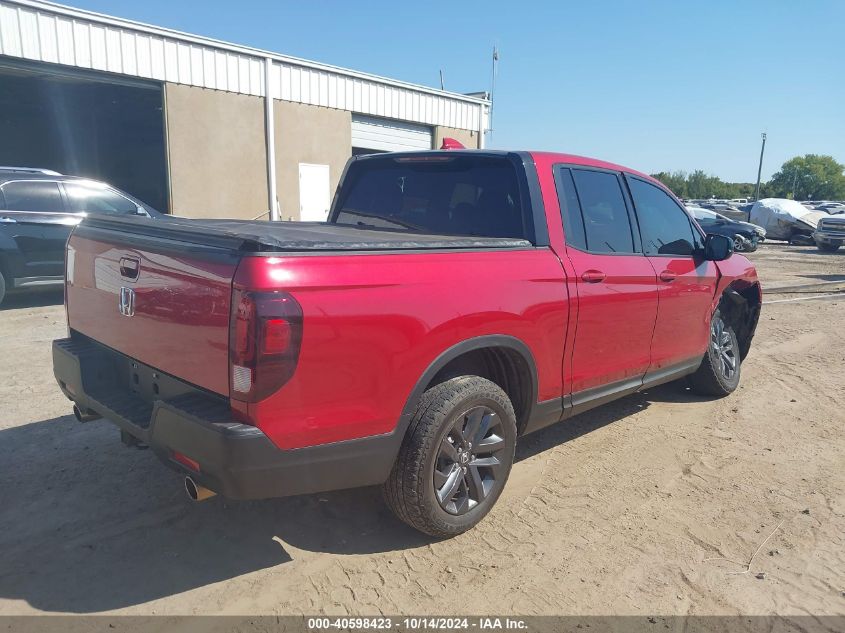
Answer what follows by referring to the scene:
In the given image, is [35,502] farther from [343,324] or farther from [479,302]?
[479,302]

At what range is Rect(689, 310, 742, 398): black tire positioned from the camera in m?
5.26

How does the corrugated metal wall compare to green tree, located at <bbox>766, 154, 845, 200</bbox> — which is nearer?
the corrugated metal wall

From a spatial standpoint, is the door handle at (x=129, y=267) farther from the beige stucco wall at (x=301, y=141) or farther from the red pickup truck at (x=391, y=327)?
the beige stucco wall at (x=301, y=141)

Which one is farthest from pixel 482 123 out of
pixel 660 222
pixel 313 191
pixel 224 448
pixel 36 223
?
pixel 224 448

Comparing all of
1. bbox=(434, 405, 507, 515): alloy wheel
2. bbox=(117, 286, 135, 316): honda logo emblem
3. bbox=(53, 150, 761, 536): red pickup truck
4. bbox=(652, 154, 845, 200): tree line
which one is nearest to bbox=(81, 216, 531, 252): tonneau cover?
bbox=(53, 150, 761, 536): red pickup truck

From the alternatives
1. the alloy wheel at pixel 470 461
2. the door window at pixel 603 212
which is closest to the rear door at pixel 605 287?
the door window at pixel 603 212

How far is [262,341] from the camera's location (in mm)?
2250

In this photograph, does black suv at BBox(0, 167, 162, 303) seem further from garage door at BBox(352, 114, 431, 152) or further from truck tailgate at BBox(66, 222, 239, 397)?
garage door at BBox(352, 114, 431, 152)

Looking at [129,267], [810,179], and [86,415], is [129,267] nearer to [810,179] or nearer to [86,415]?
[86,415]

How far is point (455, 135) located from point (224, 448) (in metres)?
19.0

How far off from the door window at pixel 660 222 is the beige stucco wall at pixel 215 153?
1178cm

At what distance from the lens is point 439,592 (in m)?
2.69

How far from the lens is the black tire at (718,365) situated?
207 inches

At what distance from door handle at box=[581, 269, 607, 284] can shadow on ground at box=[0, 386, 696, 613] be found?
1.28 meters
